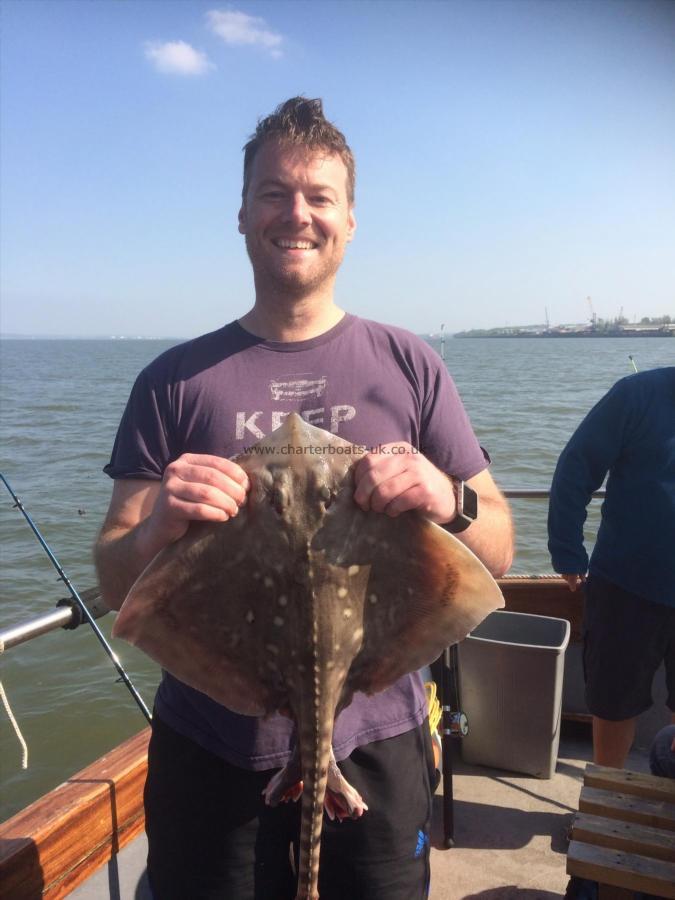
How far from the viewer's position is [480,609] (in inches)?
62.5

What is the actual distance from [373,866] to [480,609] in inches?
37.6

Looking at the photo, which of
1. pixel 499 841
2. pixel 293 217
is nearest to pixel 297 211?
pixel 293 217

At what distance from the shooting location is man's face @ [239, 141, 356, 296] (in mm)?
2096

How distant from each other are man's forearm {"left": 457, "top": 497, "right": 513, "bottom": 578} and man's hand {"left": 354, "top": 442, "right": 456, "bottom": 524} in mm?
396

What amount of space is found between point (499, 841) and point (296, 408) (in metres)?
3.12

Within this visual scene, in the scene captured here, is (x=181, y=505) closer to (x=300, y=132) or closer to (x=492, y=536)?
(x=492, y=536)

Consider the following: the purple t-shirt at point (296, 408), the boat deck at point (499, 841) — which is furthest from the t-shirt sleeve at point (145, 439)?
the boat deck at point (499, 841)

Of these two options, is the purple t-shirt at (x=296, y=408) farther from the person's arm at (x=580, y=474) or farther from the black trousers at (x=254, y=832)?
the person's arm at (x=580, y=474)

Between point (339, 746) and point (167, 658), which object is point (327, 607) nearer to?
point (167, 658)

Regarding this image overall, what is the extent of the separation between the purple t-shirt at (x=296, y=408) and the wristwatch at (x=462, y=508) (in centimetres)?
27

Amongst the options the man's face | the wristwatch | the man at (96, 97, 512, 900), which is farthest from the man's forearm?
the man's face

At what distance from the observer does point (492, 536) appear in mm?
2014

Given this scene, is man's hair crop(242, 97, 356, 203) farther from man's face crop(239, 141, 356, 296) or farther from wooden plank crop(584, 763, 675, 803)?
wooden plank crop(584, 763, 675, 803)

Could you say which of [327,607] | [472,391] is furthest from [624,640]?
[472,391]
